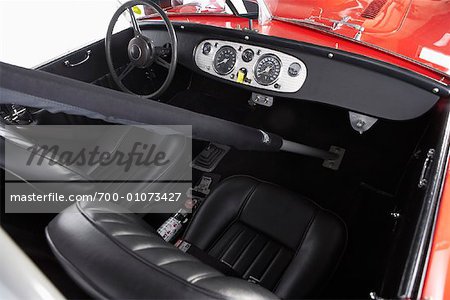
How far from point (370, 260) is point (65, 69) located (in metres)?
1.68

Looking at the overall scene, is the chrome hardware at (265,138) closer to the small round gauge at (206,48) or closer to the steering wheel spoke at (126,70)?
the small round gauge at (206,48)

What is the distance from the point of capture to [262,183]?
1.52m

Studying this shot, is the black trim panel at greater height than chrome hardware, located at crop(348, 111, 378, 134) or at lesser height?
greater

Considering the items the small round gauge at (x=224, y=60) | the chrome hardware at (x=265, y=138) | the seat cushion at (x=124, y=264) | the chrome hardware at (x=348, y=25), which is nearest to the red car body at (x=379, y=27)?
the chrome hardware at (x=348, y=25)

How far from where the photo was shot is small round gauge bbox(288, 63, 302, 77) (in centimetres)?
156

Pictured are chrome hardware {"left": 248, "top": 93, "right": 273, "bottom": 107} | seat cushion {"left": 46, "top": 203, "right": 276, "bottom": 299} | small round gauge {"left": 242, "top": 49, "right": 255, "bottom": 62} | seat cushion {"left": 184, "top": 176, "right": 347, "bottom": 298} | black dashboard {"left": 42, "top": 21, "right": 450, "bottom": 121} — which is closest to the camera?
seat cushion {"left": 46, "top": 203, "right": 276, "bottom": 299}

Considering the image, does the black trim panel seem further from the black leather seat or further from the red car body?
the black leather seat

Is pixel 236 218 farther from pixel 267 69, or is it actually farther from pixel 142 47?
pixel 142 47

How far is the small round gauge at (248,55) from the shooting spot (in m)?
1.68

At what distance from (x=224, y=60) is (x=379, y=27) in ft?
2.42

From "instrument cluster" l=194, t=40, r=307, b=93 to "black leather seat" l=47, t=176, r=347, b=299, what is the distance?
1.60 ft

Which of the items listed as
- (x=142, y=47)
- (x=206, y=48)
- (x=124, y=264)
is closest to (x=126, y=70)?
(x=142, y=47)

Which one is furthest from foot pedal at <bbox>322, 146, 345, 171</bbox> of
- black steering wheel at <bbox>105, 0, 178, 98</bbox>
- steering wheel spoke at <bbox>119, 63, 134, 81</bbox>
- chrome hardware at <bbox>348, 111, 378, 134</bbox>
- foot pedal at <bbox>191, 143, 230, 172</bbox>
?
steering wheel spoke at <bbox>119, 63, 134, 81</bbox>

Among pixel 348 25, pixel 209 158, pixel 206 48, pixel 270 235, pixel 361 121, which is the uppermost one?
pixel 348 25
